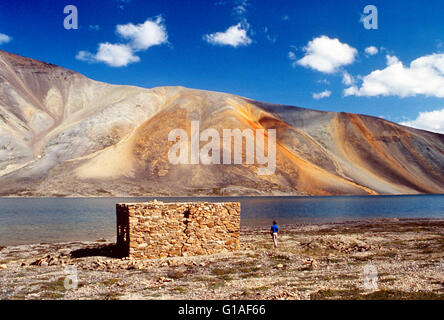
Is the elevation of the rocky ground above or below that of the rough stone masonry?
below

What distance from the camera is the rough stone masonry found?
17.7 metres

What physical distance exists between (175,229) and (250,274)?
519 cm

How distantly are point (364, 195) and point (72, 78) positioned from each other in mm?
106377

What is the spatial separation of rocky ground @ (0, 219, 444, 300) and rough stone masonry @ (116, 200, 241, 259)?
32.3 inches

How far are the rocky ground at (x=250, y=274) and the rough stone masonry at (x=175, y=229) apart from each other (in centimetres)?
82

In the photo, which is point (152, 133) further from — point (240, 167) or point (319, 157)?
point (319, 157)

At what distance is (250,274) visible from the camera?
14391 mm

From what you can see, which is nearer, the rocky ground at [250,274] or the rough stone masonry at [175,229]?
the rocky ground at [250,274]

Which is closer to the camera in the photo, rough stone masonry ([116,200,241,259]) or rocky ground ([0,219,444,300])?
rocky ground ([0,219,444,300])

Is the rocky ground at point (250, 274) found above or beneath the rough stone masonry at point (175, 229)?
beneath

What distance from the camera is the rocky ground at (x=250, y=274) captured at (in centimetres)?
1110

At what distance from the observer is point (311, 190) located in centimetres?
9669

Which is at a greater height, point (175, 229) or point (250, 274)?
point (175, 229)

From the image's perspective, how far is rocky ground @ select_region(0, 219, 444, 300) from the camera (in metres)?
11.1
